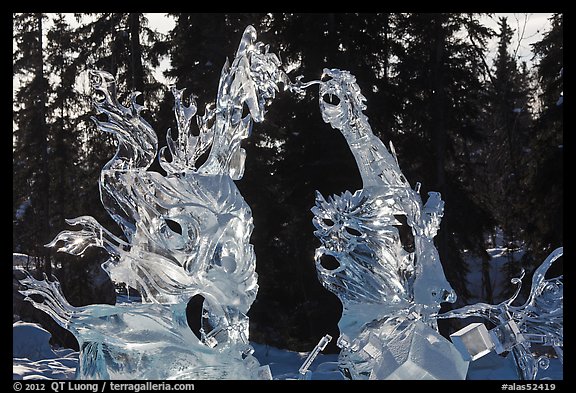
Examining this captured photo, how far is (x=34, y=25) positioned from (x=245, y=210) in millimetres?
11101

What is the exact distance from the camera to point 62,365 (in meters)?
8.29

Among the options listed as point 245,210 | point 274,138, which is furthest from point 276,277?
point 245,210

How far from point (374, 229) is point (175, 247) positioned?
1.74 m

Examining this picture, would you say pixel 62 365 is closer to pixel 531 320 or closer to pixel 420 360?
pixel 420 360

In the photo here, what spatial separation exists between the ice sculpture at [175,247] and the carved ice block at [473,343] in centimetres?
150

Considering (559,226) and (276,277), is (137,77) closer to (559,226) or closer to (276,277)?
(276,277)

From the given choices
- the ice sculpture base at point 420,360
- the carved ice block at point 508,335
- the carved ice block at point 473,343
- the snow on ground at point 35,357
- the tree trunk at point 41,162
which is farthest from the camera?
the tree trunk at point 41,162

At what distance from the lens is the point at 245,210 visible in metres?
5.97

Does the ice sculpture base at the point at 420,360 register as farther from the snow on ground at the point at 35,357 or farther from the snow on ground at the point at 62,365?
the snow on ground at the point at 35,357

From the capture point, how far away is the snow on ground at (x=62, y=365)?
7.53 metres

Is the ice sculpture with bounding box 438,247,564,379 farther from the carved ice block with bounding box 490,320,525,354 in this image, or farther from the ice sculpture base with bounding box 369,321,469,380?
the ice sculpture base with bounding box 369,321,469,380

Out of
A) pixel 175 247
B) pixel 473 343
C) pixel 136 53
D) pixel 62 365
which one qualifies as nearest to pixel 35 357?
pixel 62 365

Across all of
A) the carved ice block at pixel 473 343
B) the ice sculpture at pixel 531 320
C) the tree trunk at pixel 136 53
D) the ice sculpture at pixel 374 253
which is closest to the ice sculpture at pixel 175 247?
the ice sculpture at pixel 374 253

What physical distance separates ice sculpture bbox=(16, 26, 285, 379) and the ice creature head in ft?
2.52
